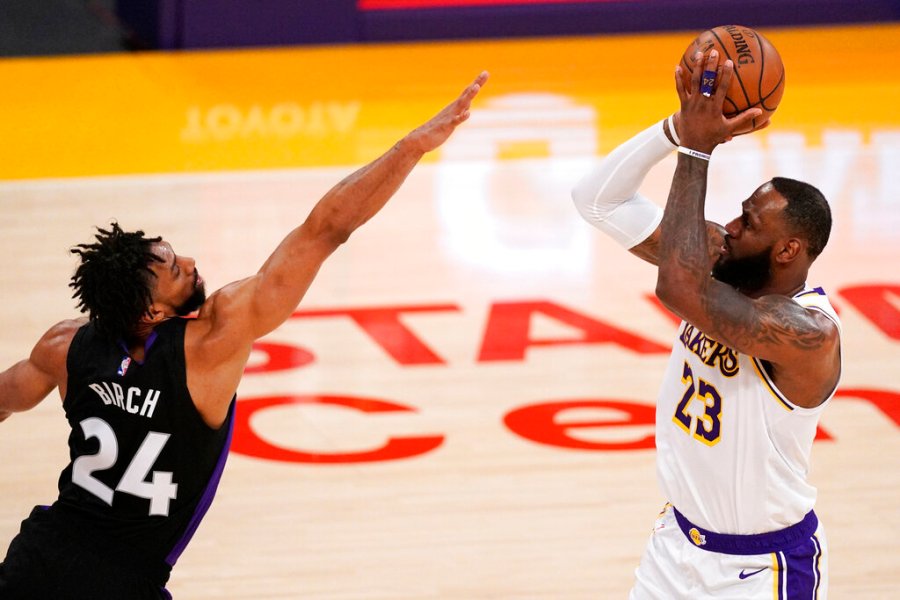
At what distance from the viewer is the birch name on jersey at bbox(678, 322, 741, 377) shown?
3.91 meters

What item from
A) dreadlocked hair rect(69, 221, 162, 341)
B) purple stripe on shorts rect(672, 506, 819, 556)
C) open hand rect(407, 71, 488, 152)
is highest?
open hand rect(407, 71, 488, 152)

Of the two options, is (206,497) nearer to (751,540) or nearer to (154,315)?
(154,315)

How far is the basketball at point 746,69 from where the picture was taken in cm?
387

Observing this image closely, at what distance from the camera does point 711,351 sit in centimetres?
396

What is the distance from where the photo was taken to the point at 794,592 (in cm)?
392

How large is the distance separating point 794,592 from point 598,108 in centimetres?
885

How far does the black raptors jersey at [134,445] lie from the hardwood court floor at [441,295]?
145cm

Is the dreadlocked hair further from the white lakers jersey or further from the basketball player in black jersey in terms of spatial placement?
the white lakers jersey

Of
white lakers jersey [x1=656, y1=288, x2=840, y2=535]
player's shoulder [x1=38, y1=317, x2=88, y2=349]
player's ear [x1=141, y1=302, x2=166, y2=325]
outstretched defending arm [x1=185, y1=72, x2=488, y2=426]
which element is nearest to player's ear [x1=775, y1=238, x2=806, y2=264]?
white lakers jersey [x1=656, y1=288, x2=840, y2=535]

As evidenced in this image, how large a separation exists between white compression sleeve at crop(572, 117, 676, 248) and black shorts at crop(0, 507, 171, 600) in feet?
5.42

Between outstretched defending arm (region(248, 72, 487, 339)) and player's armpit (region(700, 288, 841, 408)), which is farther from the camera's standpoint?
outstretched defending arm (region(248, 72, 487, 339))

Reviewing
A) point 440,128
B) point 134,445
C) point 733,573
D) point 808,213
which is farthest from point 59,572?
point 808,213

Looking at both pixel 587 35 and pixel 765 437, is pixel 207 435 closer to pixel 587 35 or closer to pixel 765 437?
pixel 765 437

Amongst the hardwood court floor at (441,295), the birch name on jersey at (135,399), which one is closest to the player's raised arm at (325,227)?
the birch name on jersey at (135,399)
